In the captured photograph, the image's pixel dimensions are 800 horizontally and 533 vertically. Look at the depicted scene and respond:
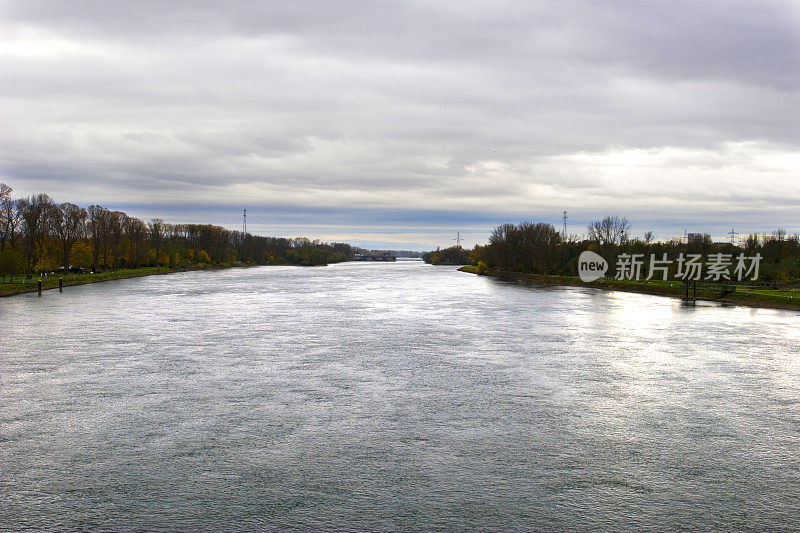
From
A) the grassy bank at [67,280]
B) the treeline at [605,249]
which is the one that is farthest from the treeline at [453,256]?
the grassy bank at [67,280]

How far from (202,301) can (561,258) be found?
2000 inches

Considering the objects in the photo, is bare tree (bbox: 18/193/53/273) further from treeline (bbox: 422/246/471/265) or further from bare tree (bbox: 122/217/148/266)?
treeline (bbox: 422/246/471/265)

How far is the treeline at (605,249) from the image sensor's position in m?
60.6

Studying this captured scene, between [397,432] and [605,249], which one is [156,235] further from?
[397,432]

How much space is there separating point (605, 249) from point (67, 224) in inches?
2390

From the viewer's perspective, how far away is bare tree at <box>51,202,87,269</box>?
71.4 meters

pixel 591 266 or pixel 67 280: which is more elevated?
pixel 591 266

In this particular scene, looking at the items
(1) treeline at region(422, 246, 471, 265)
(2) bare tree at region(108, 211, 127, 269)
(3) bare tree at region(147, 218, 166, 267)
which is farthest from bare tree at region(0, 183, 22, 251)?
(1) treeline at region(422, 246, 471, 265)

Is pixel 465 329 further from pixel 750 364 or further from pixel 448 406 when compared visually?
pixel 448 406

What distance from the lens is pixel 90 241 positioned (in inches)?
3209

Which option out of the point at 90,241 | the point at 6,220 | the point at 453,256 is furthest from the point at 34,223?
the point at 453,256

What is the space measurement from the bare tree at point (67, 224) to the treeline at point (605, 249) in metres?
54.9

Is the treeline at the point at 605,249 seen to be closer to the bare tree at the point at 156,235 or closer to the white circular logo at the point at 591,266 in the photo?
the white circular logo at the point at 591,266

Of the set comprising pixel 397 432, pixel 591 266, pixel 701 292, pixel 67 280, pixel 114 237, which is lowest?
pixel 397 432
